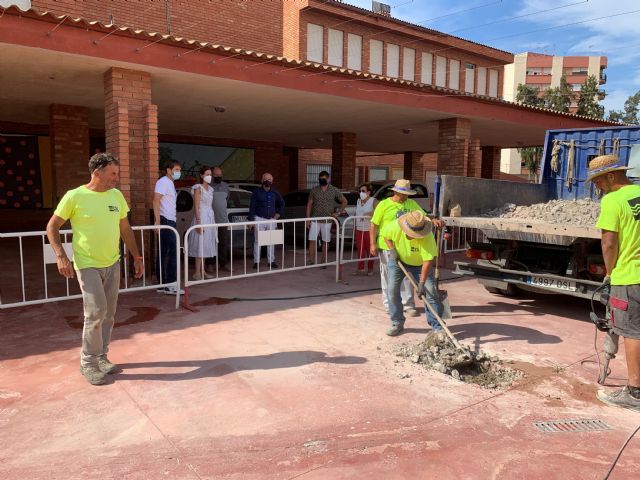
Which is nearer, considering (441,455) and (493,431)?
(441,455)

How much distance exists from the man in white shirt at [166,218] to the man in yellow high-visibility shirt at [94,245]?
2468 mm

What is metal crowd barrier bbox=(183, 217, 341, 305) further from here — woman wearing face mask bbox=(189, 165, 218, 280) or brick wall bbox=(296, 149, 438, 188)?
brick wall bbox=(296, 149, 438, 188)

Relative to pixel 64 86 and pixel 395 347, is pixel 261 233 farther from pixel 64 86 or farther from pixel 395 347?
pixel 64 86

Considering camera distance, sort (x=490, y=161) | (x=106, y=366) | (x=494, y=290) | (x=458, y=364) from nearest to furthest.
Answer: (x=106, y=366) < (x=458, y=364) < (x=494, y=290) < (x=490, y=161)

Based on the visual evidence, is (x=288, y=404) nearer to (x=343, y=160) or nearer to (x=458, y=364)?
(x=458, y=364)

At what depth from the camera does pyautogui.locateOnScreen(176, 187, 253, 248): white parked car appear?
29.5 feet

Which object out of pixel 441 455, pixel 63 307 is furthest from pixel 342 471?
pixel 63 307

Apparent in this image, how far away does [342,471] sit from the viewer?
2781 millimetres

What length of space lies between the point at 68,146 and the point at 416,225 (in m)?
8.58

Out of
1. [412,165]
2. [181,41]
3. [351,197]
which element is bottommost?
[351,197]

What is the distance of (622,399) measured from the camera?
143 inches

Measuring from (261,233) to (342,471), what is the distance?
4.64 m

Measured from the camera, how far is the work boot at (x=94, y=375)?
3834 mm

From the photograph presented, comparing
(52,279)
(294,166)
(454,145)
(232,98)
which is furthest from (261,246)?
(294,166)
